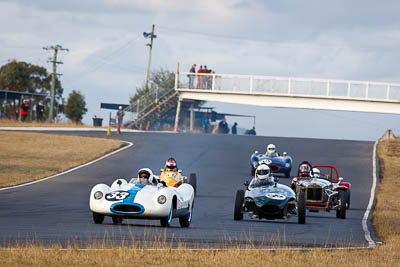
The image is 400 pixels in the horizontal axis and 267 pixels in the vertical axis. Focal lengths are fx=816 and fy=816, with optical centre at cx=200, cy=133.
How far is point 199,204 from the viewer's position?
2355 cm

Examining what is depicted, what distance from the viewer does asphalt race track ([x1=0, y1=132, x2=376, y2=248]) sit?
14.2 metres

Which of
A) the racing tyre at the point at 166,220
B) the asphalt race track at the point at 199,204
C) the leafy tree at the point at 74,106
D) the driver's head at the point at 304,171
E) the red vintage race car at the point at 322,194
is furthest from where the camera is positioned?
the leafy tree at the point at 74,106

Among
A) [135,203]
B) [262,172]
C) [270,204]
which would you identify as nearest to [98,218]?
[135,203]

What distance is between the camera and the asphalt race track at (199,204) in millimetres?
14172

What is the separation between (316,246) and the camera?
13648mm

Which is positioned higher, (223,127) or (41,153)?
(223,127)

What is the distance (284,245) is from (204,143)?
33856 millimetres

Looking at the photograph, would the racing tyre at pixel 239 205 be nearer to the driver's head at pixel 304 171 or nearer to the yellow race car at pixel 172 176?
the yellow race car at pixel 172 176

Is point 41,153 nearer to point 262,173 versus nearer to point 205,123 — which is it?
point 262,173

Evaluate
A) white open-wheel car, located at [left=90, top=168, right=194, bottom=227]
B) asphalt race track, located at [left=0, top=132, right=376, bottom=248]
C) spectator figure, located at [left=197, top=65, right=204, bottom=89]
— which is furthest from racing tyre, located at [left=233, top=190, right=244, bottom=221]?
spectator figure, located at [left=197, top=65, right=204, bottom=89]

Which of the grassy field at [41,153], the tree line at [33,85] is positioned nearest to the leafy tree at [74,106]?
the tree line at [33,85]

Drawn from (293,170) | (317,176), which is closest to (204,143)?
(293,170)

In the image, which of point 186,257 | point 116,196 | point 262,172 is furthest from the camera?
point 262,172

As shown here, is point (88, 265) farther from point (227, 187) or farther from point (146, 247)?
point (227, 187)
